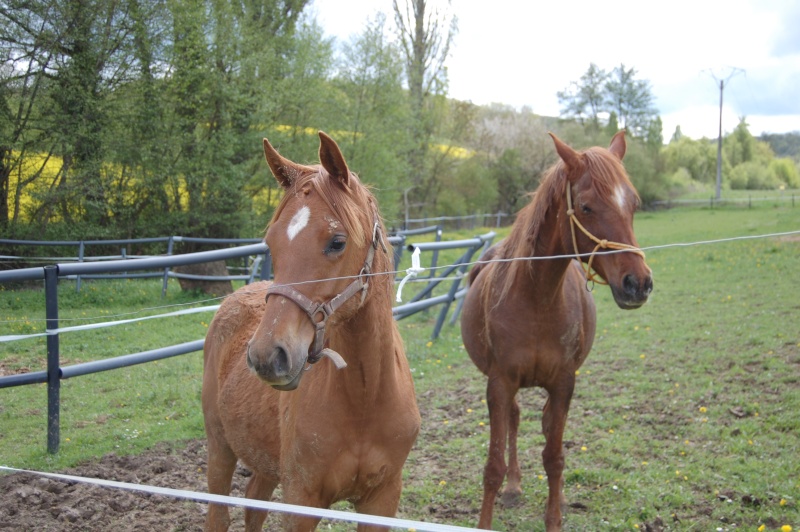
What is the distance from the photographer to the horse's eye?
7.41 ft

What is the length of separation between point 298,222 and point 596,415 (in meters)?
4.68

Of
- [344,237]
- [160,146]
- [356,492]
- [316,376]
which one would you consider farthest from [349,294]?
A: [160,146]

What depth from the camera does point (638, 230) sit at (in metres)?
29.9

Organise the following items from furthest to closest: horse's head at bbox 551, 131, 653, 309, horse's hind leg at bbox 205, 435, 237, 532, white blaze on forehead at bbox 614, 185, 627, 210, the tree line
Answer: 1. the tree line
2. white blaze on forehead at bbox 614, 185, 627, 210
3. horse's head at bbox 551, 131, 653, 309
4. horse's hind leg at bbox 205, 435, 237, 532

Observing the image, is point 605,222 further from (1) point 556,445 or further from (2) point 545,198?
(1) point 556,445

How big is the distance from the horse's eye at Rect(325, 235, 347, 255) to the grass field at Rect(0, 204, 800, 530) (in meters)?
2.36

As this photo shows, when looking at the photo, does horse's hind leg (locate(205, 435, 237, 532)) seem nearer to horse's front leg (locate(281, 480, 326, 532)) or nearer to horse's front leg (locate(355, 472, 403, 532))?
horse's front leg (locate(281, 480, 326, 532))

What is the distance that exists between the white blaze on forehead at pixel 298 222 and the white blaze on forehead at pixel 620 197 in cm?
204

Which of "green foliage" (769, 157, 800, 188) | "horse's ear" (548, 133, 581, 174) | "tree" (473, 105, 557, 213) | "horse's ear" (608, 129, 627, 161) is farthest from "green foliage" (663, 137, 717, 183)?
"horse's ear" (548, 133, 581, 174)

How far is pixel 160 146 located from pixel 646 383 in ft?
36.0

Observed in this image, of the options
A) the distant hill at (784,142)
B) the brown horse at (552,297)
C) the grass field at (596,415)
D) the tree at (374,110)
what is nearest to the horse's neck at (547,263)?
the brown horse at (552,297)

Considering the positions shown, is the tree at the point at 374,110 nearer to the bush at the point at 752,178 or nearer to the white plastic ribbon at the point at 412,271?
the white plastic ribbon at the point at 412,271

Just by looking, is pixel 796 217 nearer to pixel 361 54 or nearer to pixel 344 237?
pixel 361 54

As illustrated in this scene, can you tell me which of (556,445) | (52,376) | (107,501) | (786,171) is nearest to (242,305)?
(107,501)
